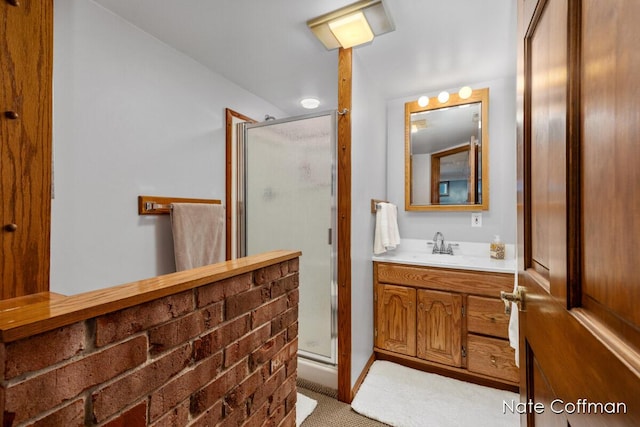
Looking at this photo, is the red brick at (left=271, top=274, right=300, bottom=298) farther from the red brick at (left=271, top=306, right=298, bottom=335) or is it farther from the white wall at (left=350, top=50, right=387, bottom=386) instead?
the white wall at (left=350, top=50, right=387, bottom=386)

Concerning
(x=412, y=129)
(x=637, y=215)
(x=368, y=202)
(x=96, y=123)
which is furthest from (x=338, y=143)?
(x=637, y=215)

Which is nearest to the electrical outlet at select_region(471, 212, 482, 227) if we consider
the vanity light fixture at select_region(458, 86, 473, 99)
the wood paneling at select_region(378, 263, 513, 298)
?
the wood paneling at select_region(378, 263, 513, 298)

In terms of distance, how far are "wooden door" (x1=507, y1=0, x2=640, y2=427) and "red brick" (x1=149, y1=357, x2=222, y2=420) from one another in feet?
2.50

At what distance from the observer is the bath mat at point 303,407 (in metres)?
1.63

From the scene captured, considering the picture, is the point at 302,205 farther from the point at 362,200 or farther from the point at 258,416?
the point at 258,416

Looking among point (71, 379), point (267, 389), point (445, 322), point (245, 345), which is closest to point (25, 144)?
point (71, 379)

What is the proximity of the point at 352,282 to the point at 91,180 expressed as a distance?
5.20 ft

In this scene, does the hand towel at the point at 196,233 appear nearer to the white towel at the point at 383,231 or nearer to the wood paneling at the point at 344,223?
the wood paneling at the point at 344,223

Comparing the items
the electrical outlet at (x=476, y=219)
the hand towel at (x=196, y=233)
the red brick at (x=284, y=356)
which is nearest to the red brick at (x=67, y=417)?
the red brick at (x=284, y=356)

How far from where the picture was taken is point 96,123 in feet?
4.79

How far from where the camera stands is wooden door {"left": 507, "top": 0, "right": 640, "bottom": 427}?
0.35 m

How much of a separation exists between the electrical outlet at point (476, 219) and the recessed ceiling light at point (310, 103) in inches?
68.6

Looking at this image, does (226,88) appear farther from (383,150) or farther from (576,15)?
(576,15)

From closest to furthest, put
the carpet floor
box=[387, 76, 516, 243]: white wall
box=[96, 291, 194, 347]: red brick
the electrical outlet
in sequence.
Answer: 1. box=[96, 291, 194, 347]: red brick
2. the carpet floor
3. box=[387, 76, 516, 243]: white wall
4. the electrical outlet
